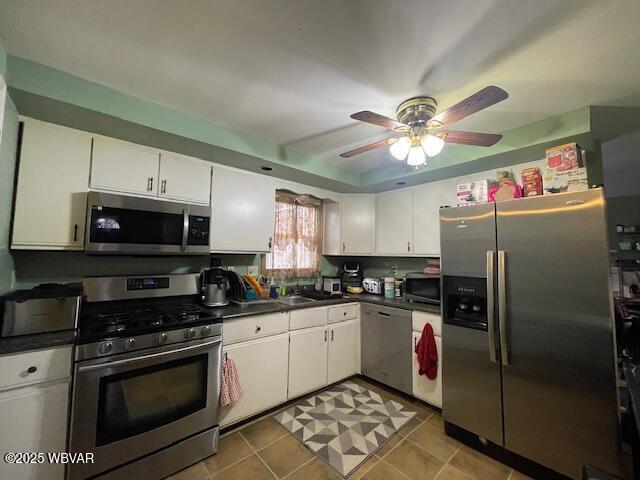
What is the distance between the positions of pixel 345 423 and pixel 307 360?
0.59 m

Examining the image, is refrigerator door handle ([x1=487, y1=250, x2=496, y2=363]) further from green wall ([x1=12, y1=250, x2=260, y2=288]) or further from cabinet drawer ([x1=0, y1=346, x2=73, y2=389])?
cabinet drawer ([x1=0, y1=346, x2=73, y2=389])

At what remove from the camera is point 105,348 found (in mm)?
1438

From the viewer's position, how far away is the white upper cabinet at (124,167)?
1.81 metres

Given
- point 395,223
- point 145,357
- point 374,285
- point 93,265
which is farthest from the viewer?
point 374,285

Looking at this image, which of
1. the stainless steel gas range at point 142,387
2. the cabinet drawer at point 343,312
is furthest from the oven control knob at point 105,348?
the cabinet drawer at point 343,312

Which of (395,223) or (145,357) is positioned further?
(395,223)

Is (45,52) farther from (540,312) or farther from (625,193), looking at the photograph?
(625,193)

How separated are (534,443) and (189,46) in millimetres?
3041

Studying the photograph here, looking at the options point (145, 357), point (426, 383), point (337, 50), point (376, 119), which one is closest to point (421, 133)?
point (376, 119)

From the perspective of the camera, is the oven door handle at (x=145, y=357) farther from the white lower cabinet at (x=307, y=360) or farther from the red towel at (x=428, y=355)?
the red towel at (x=428, y=355)

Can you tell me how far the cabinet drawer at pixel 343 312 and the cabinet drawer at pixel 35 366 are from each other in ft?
6.38

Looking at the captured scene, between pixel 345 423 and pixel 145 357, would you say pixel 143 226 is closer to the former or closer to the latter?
pixel 145 357

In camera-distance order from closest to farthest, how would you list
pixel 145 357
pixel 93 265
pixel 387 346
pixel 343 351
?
pixel 145 357 → pixel 93 265 → pixel 387 346 → pixel 343 351

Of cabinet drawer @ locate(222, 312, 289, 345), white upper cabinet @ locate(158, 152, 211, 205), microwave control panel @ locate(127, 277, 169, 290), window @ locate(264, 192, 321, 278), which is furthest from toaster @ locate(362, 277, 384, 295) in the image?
microwave control panel @ locate(127, 277, 169, 290)
